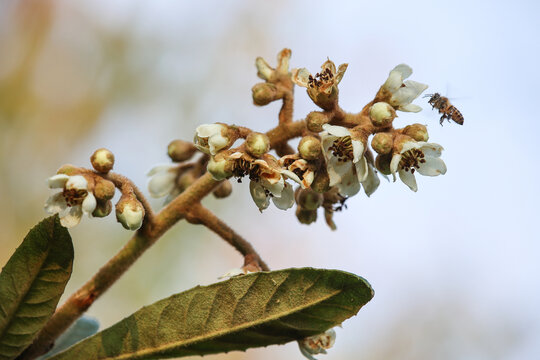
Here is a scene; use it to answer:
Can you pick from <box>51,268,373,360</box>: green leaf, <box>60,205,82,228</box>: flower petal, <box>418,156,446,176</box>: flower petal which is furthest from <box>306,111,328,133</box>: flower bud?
<box>60,205,82,228</box>: flower petal

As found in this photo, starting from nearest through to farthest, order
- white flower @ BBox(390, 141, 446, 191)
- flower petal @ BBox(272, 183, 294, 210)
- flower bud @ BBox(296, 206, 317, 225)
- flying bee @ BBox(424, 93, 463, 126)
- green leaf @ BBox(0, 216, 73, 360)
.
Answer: green leaf @ BBox(0, 216, 73, 360), white flower @ BBox(390, 141, 446, 191), flower petal @ BBox(272, 183, 294, 210), flower bud @ BBox(296, 206, 317, 225), flying bee @ BBox(424, 93, 463, 126)

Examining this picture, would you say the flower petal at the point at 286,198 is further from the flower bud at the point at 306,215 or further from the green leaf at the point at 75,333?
the green leaf at the point at 75,333

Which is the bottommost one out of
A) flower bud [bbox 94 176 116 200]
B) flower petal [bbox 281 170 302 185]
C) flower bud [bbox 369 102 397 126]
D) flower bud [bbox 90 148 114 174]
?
flower bud [bbox 94 176 116 200]

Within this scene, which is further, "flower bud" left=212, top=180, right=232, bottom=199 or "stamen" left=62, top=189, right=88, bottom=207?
"flower bud" left=212, top=180, right=232, bottom=199

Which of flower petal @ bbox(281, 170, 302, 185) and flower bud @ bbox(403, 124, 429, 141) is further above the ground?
flower bud @ bbox(403, 124, 429, 141)

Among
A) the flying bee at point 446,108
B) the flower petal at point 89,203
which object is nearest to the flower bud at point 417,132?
the flower petal at point 89,203

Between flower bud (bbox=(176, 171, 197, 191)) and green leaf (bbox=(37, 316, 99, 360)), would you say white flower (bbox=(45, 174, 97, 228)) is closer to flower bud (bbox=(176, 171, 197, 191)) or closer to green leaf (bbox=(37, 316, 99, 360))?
green leaf (bbox=(37, 316, 99, 360))

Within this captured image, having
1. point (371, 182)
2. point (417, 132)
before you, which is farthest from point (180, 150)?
point (417, 132)

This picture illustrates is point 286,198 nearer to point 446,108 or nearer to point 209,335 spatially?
point 209,335
